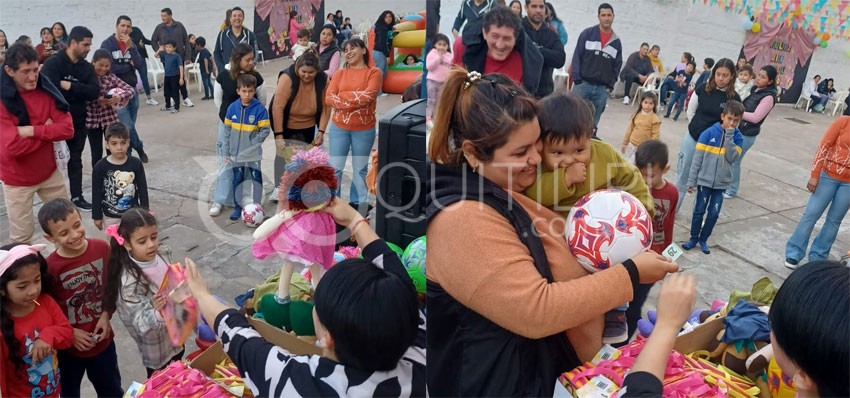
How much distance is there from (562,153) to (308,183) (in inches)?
46.9

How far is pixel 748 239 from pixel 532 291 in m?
5.56

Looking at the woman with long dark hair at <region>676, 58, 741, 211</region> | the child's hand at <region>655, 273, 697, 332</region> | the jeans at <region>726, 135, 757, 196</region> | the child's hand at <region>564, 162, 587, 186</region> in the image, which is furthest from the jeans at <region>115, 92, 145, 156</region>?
the jeans at <region>726, 135, 757, 196</region>

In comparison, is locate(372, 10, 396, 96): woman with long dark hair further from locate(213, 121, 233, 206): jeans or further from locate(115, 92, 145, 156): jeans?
locate(213, 121, 233, 206): jeans

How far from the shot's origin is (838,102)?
14227mm

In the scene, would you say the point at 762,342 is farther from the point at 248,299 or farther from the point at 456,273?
the point at 248,299

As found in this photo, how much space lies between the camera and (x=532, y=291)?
4.52 ft

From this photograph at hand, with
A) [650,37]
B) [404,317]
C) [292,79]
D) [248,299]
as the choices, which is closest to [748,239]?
[292,79]

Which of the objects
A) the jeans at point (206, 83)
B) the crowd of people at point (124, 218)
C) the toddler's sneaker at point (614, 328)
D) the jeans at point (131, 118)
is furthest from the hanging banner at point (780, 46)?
the toddler's sneaker at point (614, 328)

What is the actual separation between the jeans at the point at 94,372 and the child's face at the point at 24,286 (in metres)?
0.42

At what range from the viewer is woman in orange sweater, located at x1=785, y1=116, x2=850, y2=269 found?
476cm

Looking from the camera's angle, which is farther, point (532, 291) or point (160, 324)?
point (160, 324)

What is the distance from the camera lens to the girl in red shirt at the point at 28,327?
8.15 feet

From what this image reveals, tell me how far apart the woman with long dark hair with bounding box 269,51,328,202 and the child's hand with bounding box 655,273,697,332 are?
4.54 meters

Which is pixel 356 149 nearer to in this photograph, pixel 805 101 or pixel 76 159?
pixel 76 159
